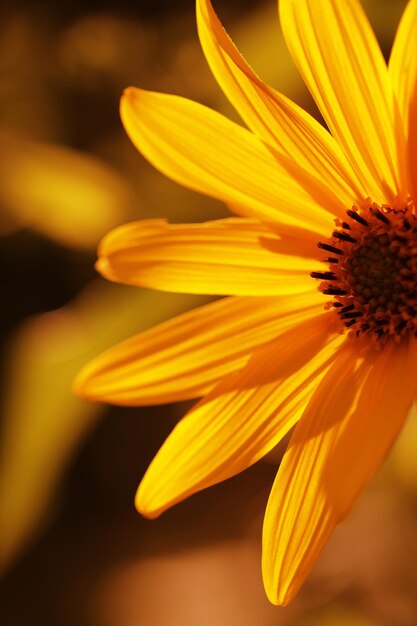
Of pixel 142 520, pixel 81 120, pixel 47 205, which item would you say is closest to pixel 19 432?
pixel 47 205

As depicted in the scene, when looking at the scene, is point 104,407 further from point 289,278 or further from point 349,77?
point 349,77

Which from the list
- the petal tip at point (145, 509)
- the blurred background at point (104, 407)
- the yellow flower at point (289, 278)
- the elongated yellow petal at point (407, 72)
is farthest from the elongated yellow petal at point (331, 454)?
the blurred background at point (104, 407)

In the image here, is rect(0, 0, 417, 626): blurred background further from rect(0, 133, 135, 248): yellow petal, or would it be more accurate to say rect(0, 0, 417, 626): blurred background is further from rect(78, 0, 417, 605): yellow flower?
rect(78, 0, 417, 605): yellow flower

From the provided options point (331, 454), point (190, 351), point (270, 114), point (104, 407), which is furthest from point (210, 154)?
point (104, 407)

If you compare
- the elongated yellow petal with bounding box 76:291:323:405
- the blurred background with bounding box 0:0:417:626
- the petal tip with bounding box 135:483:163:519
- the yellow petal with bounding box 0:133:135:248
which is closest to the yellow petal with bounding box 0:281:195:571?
the blurred background with bounding box 0:0:417:626

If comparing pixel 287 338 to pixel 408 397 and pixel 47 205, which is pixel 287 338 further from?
pixel 47 205

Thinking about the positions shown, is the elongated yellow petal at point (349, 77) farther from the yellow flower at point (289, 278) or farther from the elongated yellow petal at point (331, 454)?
the elongated yellow petal at point (331, 454)
